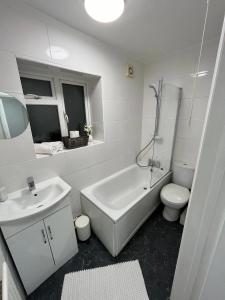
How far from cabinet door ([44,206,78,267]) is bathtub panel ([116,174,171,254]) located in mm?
503

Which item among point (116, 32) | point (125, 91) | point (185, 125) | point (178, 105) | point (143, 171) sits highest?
point (116, 32)

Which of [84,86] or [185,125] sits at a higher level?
[84,86]

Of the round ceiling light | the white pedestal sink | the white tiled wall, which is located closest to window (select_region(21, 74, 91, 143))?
the white tiled wall

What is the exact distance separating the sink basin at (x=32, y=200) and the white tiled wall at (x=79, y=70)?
94 mm

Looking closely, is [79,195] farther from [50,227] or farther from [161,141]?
[161,141]

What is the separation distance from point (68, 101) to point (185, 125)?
1756 mm

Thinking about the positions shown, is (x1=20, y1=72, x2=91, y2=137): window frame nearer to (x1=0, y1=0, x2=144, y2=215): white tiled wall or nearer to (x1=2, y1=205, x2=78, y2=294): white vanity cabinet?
(x1=0, y1=0, x2=144, y2=215): white tiled wall

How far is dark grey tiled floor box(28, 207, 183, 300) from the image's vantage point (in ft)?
3.96

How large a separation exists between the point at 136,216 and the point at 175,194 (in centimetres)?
68

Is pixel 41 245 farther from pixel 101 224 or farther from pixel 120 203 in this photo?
pixel 120 203

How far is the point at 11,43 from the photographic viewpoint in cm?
106

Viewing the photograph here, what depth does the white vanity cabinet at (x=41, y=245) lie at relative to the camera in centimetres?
106

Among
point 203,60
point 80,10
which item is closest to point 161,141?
point 203,60

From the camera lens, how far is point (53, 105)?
1640mm
